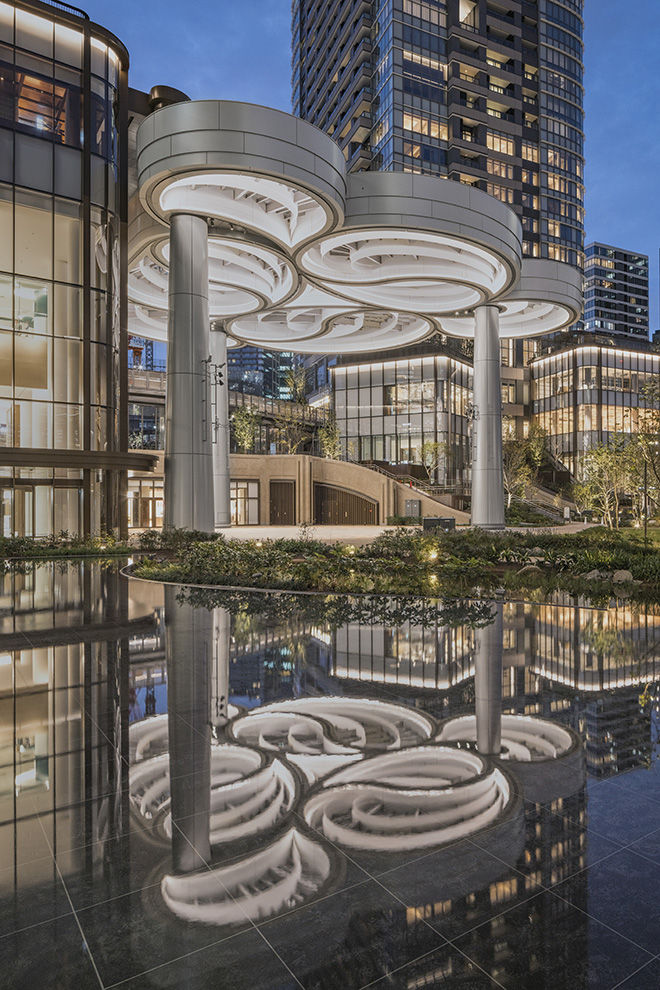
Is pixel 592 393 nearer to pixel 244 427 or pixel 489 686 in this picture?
pixel 244 427

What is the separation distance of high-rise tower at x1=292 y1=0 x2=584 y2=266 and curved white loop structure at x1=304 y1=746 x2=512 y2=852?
7356 cm

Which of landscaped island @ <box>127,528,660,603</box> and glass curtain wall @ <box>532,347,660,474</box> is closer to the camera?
landscaped island @ <box>127,528,660,603</box>

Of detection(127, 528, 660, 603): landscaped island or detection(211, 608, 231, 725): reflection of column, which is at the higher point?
detection(127, 528, 660, 603): landscaped island

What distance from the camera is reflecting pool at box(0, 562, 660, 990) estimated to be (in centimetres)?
303

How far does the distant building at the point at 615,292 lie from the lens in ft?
499

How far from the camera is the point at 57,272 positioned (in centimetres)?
2833

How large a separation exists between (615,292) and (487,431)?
141468 millimetres

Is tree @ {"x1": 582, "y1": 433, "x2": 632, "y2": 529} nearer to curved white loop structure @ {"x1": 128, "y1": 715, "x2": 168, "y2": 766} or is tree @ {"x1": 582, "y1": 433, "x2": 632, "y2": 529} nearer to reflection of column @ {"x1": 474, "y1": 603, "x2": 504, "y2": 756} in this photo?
reflection of column @ {"x1": 474, "y1": 603, "x2": 504, "y2": 756}

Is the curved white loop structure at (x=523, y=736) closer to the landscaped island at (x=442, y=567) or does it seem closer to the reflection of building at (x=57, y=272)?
the landscaped island at (x=442, y=567)

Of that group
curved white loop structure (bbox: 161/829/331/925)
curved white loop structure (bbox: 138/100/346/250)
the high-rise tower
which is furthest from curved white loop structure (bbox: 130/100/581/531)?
the high-rise tower

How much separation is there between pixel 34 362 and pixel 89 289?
4.25 metres

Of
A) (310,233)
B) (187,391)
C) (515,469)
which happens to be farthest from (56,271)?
(515,469)

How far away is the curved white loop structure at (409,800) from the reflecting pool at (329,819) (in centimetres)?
2

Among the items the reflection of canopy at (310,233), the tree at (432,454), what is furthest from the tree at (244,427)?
the tree at (432,454)
